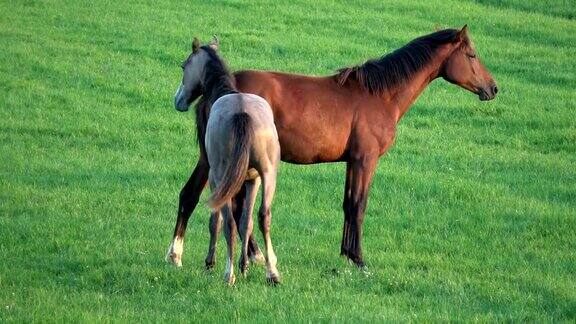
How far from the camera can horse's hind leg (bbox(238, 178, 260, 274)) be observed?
923 cm

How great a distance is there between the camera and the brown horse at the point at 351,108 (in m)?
10.6

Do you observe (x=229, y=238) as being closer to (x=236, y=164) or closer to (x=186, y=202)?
(x=236, y=164)

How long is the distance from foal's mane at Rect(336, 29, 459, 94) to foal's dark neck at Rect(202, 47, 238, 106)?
1625 millimetres

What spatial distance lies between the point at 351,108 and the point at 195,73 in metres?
1.73

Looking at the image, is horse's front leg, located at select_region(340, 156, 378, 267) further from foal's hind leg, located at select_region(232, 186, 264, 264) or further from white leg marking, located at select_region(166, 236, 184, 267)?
white leg marking, located at select_region(166, 236, 184, 267)

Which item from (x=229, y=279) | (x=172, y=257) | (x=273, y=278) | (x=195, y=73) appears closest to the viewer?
(x=229, y=279)

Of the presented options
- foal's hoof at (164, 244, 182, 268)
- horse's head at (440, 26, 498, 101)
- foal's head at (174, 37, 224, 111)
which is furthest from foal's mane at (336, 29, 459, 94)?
foal's hoof at (164, 244, 182, 268)

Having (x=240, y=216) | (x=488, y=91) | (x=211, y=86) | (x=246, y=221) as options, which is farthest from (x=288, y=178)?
(x=246, y=221)

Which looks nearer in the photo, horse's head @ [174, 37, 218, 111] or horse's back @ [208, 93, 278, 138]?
horse's back @ [208, 93, 278, 138]

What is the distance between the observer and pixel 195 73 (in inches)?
410

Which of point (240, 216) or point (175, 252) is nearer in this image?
point (175, 252)

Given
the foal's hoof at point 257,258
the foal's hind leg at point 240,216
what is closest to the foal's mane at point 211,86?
the foal's hind leg at point 240,216

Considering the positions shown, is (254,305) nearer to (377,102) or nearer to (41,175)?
(377,102)

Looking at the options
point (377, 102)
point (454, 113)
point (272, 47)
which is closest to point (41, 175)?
point (377, 102)
